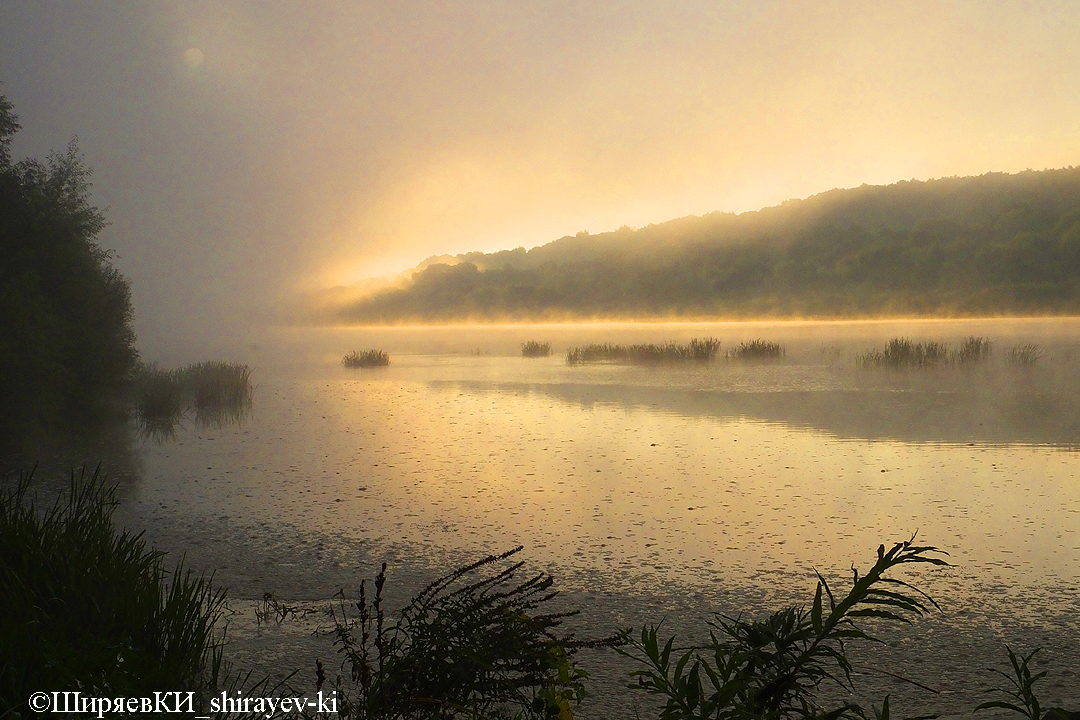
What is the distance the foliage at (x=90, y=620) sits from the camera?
2.15 metres

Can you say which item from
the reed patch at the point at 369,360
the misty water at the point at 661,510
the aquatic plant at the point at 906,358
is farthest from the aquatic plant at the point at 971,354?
the reed patch at the point at 369,360

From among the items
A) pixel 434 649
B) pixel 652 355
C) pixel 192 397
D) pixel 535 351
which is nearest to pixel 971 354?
pixel 652 355

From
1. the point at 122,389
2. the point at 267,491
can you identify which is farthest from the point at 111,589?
the point at 122,389

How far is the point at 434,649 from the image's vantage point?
267cm

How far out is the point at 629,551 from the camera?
562 cm

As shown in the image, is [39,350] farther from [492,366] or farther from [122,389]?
[492,366]

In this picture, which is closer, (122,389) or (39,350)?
(39,350)

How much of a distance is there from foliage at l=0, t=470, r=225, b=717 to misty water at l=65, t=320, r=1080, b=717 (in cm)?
71

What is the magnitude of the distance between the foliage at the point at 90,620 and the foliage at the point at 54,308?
31.9 feet

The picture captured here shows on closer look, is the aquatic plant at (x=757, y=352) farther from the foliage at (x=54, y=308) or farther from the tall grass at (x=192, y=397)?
the foliage at (x=54, y=308)

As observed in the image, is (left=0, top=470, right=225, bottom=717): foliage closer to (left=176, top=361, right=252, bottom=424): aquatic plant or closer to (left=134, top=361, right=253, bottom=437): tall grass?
(left=134, top=361, right=253, bottom=437): tall grass

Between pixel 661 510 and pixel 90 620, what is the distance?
4.71 metres

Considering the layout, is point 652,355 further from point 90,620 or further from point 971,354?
point 90,620

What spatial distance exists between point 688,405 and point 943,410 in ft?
13.6
